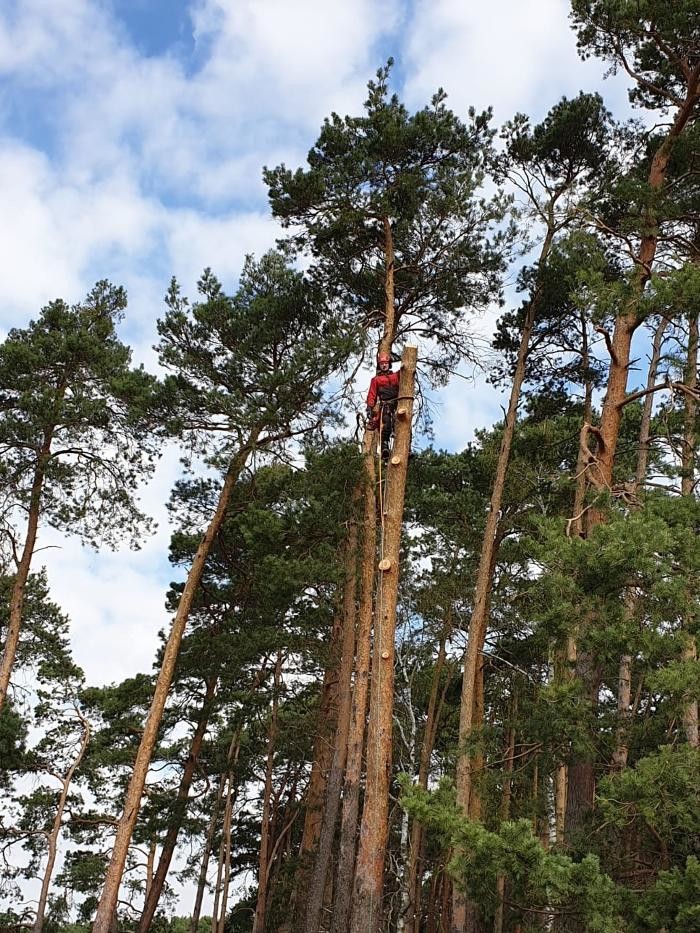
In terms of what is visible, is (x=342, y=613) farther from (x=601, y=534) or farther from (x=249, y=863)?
(x=249, y=863)

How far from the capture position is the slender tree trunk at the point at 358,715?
1210cm

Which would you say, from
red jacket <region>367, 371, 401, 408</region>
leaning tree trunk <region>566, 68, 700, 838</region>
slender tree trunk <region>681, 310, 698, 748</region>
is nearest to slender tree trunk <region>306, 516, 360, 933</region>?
red jacket <region>367, 371, 401, 408</region>

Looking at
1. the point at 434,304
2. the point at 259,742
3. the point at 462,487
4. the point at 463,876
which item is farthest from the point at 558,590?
the point at 259,742

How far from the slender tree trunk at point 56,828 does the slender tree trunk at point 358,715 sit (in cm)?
1054

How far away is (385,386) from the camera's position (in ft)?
32.5

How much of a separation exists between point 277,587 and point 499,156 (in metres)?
7.82

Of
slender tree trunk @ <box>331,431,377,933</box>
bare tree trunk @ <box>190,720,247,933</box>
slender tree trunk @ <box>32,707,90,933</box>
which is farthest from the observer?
bare tree trunk @ <box>190,720,247,933</box>

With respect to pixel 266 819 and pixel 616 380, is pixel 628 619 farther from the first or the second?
pixel 266 819

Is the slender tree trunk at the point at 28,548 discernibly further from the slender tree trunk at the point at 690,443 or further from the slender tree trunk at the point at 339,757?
the slender tree trunk at the point at 690,443

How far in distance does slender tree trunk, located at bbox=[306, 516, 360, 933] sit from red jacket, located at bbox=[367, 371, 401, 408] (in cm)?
447

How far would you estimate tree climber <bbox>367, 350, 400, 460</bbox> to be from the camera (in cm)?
986

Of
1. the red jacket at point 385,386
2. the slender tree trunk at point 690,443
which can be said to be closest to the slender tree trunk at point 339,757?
the red jacket at point 385,386

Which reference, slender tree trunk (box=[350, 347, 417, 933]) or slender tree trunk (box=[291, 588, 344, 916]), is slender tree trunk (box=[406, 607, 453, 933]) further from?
slender tree trunk (box=[350, 347, 417, 933])

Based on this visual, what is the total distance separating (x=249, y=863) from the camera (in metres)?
27.9
